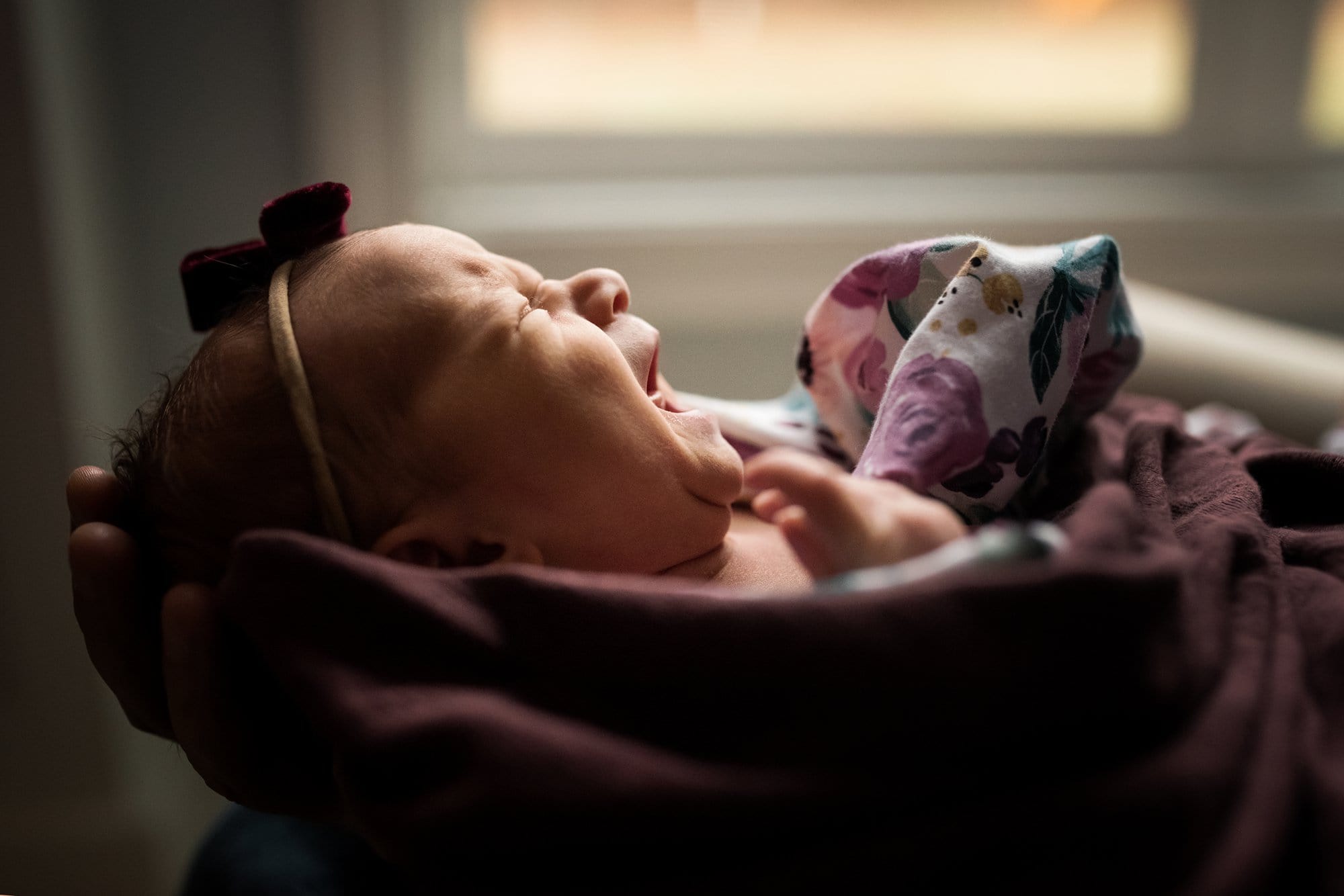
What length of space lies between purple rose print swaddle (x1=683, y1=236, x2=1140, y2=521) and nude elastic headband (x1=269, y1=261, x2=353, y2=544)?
0.34m

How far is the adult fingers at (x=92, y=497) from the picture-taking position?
0.66 meters

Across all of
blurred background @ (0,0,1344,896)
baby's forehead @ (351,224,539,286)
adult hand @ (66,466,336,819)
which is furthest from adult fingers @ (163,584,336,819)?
blurred background @ (0,0,1344,896)

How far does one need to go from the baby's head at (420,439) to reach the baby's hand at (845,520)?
5.8 inches

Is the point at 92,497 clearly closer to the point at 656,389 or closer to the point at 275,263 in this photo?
the point at 275,263

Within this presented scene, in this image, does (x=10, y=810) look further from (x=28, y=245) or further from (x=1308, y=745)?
(x=1308, y=745)

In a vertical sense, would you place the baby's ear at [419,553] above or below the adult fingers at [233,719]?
above

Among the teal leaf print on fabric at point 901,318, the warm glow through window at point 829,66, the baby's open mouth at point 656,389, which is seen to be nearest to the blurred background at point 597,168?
the warm glow through window at point 829,66

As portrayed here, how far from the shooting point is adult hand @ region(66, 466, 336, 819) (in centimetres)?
58

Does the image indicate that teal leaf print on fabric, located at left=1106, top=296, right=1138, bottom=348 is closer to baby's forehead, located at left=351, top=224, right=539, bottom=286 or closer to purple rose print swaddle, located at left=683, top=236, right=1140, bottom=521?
purple rose print swaddle, located at left=683, top=236, right=1140, bottom=521

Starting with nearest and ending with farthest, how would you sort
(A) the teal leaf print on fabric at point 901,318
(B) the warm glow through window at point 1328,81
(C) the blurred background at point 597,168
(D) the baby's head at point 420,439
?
(D) the baby's head at point 420,439 → (A) the teal leaf print on fabric at point 901,318 → (C) the blurred background at point 597,168 → (B) the warm glow through window at point 1328,81

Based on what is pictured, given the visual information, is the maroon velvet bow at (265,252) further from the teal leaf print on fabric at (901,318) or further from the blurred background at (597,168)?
the blurred background at (597,168)

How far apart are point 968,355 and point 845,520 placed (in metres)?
0.18

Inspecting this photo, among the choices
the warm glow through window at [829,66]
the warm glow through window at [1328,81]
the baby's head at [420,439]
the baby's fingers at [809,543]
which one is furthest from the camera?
the warm glow through window at [1328,81]

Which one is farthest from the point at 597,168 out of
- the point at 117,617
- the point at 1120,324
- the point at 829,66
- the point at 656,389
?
the point at 117,617
